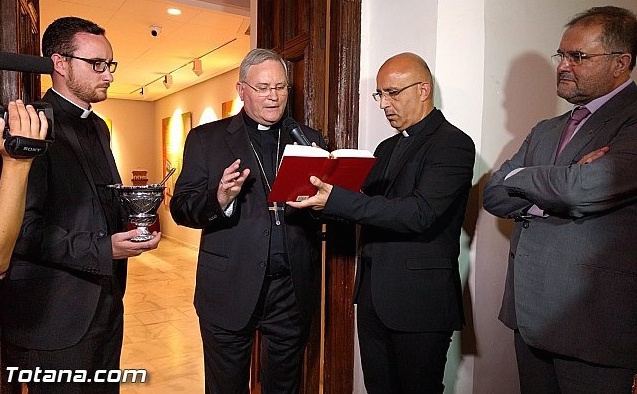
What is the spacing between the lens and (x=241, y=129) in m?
2.01

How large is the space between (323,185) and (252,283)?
52cm

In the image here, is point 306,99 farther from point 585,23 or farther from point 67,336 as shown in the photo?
point 67,336

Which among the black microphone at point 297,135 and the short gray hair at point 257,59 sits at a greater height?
the short gray hair at point 257,59

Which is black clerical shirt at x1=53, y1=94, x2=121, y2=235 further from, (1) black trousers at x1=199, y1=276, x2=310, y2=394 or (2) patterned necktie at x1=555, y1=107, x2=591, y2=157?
(2) patterned necktie at x1=555, y1=107, x2=591, y2=157

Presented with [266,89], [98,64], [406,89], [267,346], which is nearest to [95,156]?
[98,64]

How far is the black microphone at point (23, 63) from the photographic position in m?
0.96

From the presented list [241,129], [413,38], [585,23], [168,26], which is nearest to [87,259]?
[241,129]

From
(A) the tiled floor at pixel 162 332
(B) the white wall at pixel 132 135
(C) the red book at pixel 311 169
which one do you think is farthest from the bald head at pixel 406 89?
(B) the white wall at pixel 132 135

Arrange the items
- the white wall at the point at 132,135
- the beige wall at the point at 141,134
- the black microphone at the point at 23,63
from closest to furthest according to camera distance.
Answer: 1. the black microphone at the point at 23,63
2. the beige wall at the point at 141,134
3. the white wall at the point at 132,135

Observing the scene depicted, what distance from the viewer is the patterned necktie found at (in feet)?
5.39

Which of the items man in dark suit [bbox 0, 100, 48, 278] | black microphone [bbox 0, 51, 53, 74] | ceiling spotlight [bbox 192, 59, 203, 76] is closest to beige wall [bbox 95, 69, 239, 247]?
ceiling spotlight [bbox 192, 59, 203, 76]

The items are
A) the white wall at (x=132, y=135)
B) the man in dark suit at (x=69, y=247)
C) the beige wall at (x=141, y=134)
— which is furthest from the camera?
the white wall at (x=132, y=135)

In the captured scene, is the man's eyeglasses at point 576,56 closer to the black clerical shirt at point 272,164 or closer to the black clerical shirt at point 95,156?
the black clerical shirt at point 272,164

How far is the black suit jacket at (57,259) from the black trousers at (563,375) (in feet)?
4.94
